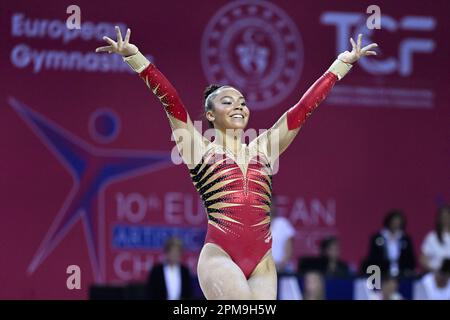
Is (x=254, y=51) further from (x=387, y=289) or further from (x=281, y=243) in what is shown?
(x=387, y=289)

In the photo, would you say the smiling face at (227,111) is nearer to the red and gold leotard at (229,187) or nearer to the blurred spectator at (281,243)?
the red and gold leotard at (229,187)

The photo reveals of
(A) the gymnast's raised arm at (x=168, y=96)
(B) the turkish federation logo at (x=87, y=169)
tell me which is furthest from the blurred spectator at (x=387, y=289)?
(A) the gymnast's raised arm at (x=168, y=96)

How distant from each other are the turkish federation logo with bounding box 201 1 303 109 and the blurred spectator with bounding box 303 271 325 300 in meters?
2.86

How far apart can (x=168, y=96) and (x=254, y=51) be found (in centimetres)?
620

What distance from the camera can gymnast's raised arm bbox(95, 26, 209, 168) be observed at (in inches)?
233

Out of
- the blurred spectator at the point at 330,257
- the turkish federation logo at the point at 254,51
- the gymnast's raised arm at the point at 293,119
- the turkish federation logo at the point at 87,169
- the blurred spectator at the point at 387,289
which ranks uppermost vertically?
the turkish federation logo at the point at 254,51

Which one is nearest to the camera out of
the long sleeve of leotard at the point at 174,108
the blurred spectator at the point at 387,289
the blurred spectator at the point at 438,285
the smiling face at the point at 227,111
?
the long sleeve of leotard at the point at 174,108

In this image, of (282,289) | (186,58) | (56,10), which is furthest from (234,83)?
(282,289)

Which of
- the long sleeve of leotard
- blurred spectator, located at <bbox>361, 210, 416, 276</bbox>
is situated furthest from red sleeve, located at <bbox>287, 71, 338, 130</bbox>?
blurred spectator, located at <bbox>361, 210, 416, 276</bbox>

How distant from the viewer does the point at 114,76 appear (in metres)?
11.5

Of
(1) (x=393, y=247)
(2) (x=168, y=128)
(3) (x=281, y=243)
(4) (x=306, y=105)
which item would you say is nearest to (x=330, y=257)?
(3) (x=281, y=243)

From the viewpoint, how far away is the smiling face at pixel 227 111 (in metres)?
6.14

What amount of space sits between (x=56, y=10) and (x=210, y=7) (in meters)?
1.83

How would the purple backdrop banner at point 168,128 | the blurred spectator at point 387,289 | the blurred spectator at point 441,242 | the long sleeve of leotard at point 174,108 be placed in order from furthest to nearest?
the purple backdrop banner at point 168,128
the blurred spectator at point 441,242
the blurred spectator at point 387,289
the long sleeve of leotard at point 174,108
